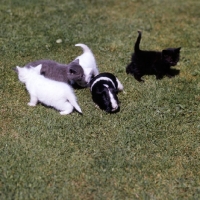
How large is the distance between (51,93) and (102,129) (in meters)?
0.88

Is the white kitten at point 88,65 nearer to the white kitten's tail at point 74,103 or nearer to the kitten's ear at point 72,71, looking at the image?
the kitten's ear at point 72,71

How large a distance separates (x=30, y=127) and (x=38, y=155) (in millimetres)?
594

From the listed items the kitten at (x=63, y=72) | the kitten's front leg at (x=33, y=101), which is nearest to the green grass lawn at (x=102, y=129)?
the kitten's front leg at (x=33, y=101)

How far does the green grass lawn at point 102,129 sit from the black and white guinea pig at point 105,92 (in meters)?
0.11

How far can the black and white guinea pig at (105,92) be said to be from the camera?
5258mm

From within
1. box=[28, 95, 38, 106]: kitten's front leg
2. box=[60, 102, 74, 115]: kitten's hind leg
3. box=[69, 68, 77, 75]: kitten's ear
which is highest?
box=[69, 68, 77, 75]: kitten's ear

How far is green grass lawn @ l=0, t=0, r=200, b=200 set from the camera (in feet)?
13.6

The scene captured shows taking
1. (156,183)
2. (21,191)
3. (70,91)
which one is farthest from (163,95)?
(21,191)

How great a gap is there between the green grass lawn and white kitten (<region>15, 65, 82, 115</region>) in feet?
0.41

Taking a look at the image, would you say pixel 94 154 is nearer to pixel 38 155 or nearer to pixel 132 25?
pixel 38 155

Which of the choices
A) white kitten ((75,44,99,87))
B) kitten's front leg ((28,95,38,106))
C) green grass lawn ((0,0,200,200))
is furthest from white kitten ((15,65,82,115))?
white kitten ((75,44,99,87))

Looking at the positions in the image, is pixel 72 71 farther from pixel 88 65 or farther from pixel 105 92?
pixel 105 92

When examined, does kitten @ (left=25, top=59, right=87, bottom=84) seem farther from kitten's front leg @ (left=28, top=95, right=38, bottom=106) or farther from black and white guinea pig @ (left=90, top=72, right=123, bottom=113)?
kitten's front leg @ (left=28, top=95, right=38, bottom=106)

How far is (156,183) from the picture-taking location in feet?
13.8
